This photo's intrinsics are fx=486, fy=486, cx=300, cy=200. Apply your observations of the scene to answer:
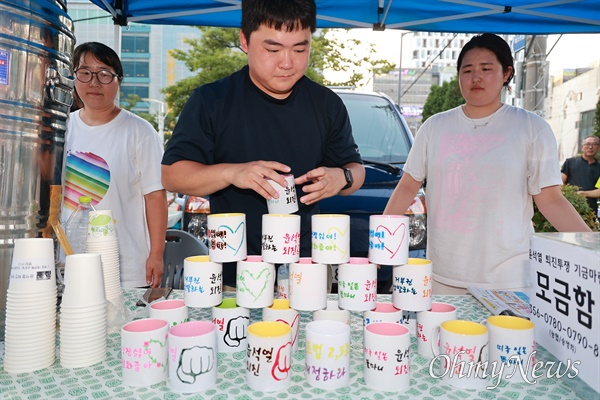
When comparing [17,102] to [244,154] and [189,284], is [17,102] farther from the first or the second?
[244,154]

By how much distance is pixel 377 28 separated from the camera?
12.6 ft

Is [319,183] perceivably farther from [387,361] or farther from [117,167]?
[117,167]

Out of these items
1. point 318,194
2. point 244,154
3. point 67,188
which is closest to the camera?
point 318,194

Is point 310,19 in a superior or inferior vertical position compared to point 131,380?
superior

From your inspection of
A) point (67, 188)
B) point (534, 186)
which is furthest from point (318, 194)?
point (67, 188)

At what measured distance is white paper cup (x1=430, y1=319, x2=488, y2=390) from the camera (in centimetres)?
106

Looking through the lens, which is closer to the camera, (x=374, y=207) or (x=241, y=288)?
(x=241, y=288)

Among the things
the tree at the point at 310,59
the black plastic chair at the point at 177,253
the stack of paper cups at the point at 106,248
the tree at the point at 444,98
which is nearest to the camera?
the stack of paper cups at the point at 106,248

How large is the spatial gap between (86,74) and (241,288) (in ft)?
6.10

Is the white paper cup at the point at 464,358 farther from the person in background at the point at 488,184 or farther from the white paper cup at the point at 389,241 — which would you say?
the person in background at the point at 488,184

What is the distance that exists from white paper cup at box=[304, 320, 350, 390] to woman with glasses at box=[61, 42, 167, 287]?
1.67 meters

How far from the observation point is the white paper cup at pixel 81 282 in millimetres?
1125

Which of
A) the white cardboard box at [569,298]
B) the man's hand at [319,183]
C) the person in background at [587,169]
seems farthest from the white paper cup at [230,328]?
the person in background at [587,169]

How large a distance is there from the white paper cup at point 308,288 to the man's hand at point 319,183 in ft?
1.36
